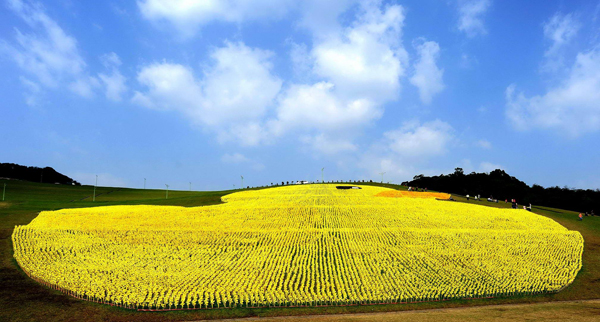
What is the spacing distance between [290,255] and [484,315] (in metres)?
18.8

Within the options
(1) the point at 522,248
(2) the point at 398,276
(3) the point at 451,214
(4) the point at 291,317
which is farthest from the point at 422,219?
(4) the point at 291,317

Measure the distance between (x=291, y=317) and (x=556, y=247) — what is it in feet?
120

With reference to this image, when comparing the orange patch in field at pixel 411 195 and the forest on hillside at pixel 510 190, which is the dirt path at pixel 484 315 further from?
the forest on hillside at pixel 510 190

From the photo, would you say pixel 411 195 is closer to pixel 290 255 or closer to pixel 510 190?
pixel 290 255

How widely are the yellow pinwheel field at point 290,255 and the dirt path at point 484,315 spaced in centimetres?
192

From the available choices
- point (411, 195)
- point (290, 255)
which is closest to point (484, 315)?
point (290, 255)

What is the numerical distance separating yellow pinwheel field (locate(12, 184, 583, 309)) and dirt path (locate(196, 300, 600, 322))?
6.28ft

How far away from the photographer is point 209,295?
2595cm

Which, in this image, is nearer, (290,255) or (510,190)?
(290,255)

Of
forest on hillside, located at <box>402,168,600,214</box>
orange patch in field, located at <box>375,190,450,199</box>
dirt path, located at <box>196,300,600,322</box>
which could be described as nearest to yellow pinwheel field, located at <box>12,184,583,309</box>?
dirt path, located at <box>196,300,600,322</box>

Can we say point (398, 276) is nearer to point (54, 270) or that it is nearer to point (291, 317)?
point (291, 317)

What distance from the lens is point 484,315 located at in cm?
2397

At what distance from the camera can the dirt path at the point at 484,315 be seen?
23.2 meters

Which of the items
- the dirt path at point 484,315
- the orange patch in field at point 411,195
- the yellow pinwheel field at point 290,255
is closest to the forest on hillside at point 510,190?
the orange patch in field at point 411,195
